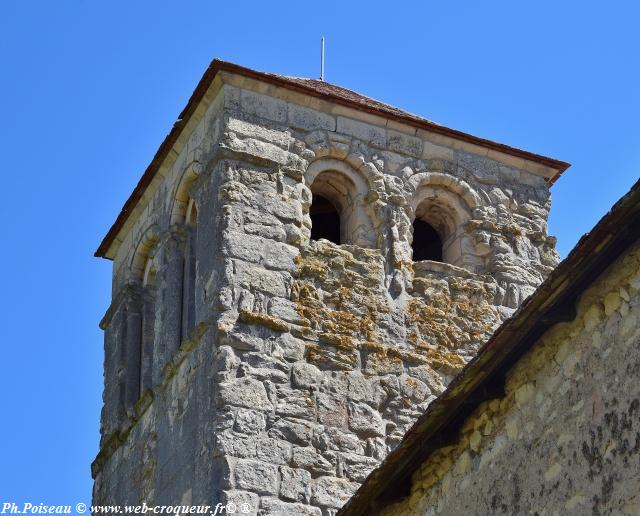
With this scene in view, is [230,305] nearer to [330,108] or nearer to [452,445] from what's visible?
[330,108]

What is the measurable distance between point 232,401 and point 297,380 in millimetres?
580

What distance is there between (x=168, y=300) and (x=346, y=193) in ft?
5.50

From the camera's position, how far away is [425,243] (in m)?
13.1

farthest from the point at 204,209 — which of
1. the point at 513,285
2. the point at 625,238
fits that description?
the point at 625,238

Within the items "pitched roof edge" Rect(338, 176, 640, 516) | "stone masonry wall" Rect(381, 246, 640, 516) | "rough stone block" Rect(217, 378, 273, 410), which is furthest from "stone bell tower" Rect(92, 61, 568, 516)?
"stone masonry wall" Rect(381, 246, 640, 516)

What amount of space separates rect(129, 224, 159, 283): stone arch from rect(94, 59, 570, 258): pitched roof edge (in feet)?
1.38

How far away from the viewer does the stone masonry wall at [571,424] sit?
20.0ft

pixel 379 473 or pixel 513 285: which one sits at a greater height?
pixel 513 285

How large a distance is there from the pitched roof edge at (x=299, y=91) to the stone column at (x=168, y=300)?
2.51 ft

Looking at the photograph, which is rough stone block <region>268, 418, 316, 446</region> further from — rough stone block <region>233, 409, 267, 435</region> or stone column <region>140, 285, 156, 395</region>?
stone column <region>140, 285, 156, 395</region>

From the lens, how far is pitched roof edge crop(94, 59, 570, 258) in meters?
11.8

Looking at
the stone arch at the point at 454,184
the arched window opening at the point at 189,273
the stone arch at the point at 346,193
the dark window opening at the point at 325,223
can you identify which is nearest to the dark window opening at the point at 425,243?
the stone arch at the point at 454,184

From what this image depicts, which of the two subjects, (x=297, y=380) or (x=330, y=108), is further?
(x=330, y=108)

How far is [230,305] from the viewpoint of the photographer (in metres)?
10.9
